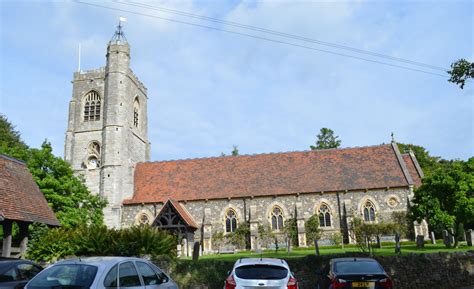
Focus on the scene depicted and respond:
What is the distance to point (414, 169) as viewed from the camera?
128 ft

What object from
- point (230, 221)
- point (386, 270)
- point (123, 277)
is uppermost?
point (230, 221)

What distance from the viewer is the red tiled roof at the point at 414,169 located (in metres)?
37.6

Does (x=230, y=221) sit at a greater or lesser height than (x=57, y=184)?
lesser

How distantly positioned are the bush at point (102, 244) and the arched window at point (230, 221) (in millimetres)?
17520

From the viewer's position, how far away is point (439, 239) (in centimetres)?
3822

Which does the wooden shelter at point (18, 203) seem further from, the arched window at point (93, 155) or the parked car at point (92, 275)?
the arched window at point (93, 155)

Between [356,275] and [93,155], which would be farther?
[93,155]

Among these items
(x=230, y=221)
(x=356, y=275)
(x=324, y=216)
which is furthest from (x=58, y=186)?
(x=356, y=275)

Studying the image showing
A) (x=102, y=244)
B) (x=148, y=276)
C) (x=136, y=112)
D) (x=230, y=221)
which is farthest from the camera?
(x=136, y=112)

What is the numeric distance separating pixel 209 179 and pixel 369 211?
1432cm

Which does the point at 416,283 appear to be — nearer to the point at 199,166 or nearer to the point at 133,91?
the point at 199,166

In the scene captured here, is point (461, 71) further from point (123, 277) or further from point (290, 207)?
point (290, 207)

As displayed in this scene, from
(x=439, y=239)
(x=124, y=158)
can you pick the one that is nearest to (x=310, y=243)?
(x=439, y=239)

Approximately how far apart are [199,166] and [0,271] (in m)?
32.3
